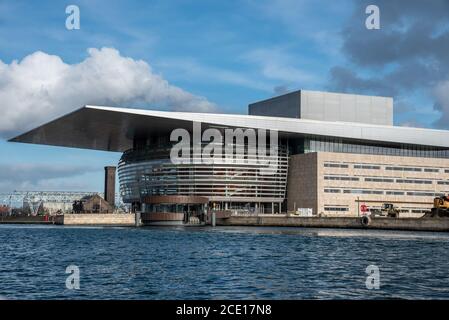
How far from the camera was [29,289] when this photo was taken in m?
18.7

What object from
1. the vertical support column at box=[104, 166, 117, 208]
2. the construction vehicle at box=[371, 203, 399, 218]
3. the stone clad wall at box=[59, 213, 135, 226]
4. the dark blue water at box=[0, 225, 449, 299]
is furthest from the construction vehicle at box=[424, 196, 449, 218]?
the vertical support column at box=[104, 166, 117, 208]

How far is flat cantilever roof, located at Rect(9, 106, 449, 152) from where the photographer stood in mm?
89000

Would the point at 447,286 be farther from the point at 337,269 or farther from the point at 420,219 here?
the point at 420,219

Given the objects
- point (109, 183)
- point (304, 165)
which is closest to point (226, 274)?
point (304, 165)

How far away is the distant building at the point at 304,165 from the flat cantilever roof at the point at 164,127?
0.53 feet

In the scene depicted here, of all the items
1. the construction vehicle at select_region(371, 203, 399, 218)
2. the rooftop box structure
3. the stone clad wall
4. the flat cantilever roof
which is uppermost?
the rooftop box structure

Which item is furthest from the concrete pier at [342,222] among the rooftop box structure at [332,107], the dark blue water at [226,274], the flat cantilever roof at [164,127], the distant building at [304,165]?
the dark blue water at [226,274]

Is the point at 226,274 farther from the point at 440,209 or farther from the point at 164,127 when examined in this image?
the point at 164,127

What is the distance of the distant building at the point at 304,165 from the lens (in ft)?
318

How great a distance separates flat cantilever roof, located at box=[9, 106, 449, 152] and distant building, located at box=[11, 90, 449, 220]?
0.16 m

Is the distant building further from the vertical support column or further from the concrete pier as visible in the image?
the vertical support column

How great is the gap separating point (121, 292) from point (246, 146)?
275 ft

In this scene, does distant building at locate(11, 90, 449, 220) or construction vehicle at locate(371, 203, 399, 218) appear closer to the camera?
construction vehicle at locate(371, 203, 399, 218)

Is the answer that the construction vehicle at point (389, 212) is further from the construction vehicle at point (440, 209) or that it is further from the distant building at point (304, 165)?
the distant building at point (304, 165)
